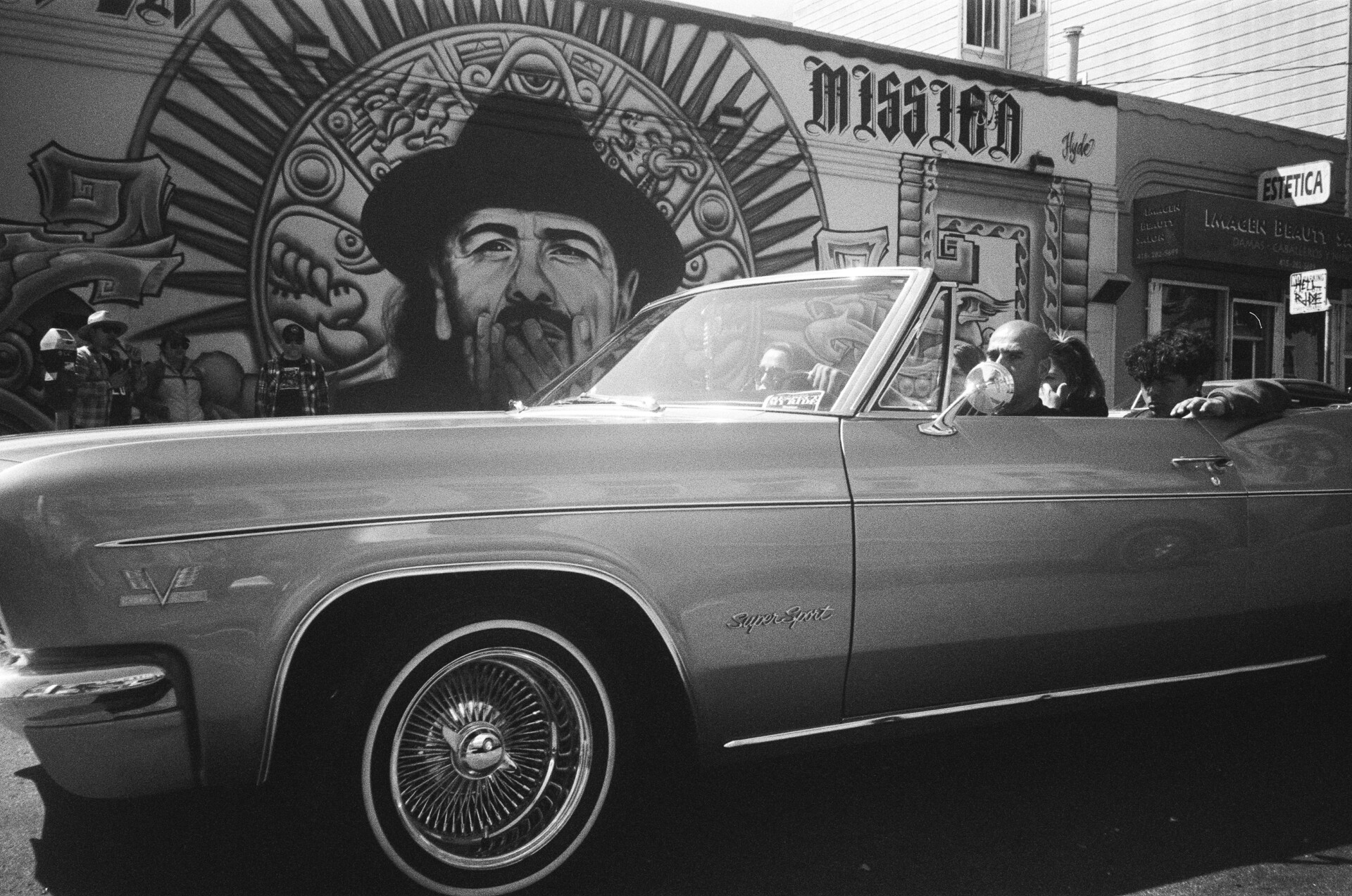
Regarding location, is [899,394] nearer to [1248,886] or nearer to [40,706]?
[1248,886]

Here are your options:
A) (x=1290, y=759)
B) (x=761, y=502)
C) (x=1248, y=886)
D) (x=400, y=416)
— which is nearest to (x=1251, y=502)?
(x=1290, y=759)

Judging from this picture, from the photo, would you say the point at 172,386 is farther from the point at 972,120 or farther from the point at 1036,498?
the point at 972,120

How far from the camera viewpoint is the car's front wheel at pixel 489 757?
230 cm

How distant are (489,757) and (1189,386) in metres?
2.73

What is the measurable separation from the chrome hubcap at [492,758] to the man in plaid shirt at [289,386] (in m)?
6.86

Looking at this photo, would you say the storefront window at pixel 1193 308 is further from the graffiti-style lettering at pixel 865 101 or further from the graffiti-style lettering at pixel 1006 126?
the graffiti-style lettering at pixel 865 101

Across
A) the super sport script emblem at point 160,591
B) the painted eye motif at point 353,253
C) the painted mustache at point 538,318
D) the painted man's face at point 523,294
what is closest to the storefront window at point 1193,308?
the painted man's face at point 523,294

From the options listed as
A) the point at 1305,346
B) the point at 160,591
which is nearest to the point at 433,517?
the point at 160,591

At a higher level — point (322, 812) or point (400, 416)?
point (400, 416)

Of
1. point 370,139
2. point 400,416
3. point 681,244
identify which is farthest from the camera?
point 681,244

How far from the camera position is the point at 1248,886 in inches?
102

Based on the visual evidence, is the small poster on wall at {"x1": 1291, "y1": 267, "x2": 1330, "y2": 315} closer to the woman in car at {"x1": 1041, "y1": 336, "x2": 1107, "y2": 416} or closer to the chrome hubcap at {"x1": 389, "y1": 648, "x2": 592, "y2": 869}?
the woman in car at {"x1": 1041, "y1": 336, "x2": 1107, "y2": 416}

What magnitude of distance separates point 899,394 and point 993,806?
3.93 feet

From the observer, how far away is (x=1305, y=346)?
56.1ft
